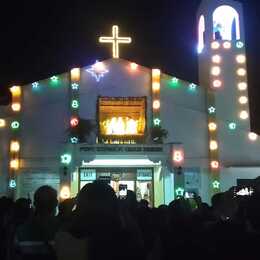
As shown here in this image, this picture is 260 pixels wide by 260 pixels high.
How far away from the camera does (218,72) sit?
22.7 m

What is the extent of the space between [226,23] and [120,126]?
6.79 meters

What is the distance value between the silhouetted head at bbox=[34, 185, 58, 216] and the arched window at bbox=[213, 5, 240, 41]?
19.1 metres

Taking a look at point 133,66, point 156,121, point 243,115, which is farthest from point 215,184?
point 133,66

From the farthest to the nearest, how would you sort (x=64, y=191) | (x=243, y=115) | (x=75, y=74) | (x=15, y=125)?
(x=243, y=115) < (x=75, y=74) < (x=15, y=125) < (x=64, y=191)

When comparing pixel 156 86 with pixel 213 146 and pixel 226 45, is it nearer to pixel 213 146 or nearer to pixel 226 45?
pixel 213 146

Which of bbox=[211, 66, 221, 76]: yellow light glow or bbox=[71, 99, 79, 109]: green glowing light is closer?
bbox=[71, 99, 79, 109]: green glowing light

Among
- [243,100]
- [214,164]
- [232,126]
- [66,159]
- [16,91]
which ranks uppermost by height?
[16,91]

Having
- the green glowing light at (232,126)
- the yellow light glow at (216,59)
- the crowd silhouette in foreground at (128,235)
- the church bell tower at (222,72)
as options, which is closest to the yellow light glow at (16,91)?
the church bell tower at (222,72)

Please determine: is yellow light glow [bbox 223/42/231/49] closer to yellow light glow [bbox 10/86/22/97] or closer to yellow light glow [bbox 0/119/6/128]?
yellow light glow [bbox 10/86/22/97]

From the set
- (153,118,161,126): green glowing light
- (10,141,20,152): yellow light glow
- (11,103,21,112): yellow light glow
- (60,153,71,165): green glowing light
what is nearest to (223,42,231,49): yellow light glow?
(153,118,161,126): green glowing light

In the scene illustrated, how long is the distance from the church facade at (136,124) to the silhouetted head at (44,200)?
15356 millimetres

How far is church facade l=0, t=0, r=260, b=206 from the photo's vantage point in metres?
21.2

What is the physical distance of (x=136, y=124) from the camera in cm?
2141

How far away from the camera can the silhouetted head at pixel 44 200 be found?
493 centimetres
